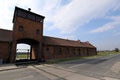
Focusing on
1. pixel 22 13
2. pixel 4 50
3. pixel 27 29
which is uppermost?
pixel 22 13

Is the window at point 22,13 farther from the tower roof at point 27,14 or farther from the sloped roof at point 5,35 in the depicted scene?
the sloped roof at point 5,35

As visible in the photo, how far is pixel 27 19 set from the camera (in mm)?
22531

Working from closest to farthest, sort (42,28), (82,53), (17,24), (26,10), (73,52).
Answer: (17,24)
(26,10)
(42,28)
(73,52)
(82,53)

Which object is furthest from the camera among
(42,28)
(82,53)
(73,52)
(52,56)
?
(82,53)

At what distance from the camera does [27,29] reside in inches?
872

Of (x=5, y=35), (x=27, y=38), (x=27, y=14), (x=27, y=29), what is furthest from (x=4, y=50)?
(x=27, y=14)

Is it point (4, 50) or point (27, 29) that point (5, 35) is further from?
point (27, 29)

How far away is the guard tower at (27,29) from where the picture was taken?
2039cm

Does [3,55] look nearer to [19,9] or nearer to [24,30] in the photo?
[24,30]

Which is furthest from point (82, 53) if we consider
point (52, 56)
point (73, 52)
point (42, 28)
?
point (42, 28)

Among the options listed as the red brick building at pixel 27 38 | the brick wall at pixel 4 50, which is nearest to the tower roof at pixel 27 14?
the red brick building at pixel 27 38

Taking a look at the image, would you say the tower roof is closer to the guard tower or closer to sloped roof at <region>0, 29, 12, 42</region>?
the guard tower

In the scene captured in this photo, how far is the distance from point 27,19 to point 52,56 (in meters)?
11.1

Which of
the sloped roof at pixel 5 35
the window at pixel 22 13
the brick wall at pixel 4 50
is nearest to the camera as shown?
the brick wall at pixel 4 50
